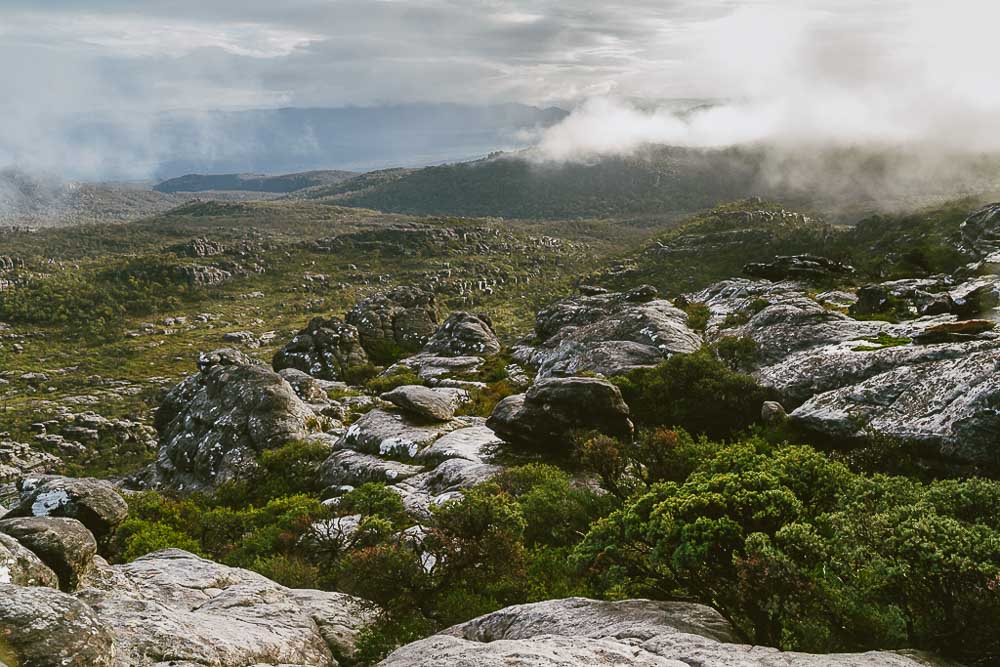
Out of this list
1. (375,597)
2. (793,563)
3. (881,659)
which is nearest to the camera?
(881,659)

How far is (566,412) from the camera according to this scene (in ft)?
95.0

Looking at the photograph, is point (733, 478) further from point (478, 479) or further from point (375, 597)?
point (478, 479)

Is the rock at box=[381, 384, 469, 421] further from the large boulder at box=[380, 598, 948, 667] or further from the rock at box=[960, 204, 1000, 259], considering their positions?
the rock at box=[960, 204, 1000, 259]

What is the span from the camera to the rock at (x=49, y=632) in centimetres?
878

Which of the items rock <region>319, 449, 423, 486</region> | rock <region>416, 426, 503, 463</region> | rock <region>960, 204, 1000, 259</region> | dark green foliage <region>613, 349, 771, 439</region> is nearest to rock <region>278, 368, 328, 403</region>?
rock <region>319, 449, 423, 486</region>

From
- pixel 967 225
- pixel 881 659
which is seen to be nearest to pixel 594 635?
pixel 881 659

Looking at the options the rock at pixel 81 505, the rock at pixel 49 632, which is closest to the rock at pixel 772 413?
the rock at pixel 49 632

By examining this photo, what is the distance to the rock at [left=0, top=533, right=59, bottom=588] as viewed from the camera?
11.8 m

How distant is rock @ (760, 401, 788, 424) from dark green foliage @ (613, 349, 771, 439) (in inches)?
42.5

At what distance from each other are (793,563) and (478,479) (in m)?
18.5

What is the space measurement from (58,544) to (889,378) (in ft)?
96.8

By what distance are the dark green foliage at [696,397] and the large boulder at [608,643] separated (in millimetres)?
17306

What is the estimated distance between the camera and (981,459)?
18.6 metres

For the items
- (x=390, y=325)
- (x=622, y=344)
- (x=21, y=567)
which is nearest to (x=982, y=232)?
(x=622, y=344)
